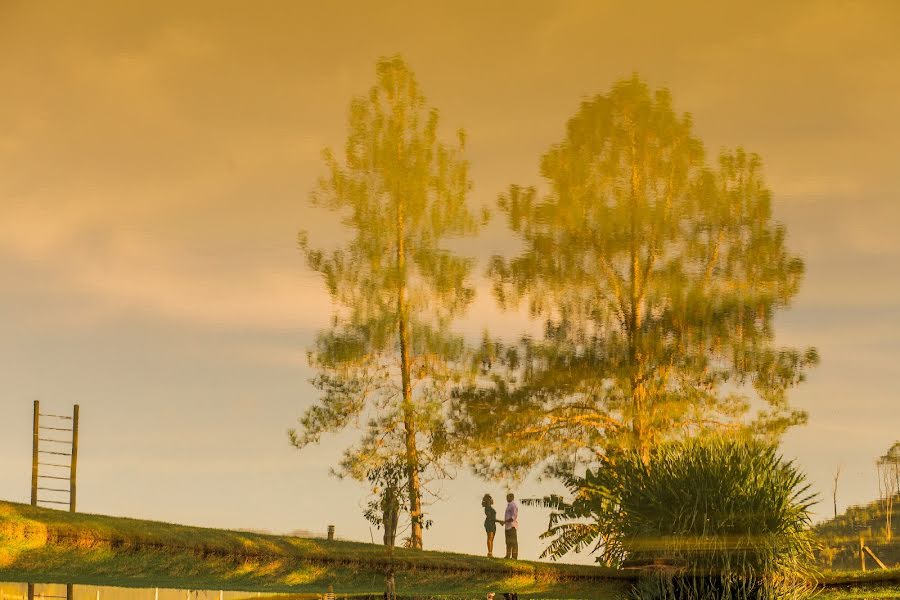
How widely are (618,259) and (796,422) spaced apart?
5.95 m

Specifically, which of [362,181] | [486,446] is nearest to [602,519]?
[486,446]

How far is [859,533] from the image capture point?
66688 mm

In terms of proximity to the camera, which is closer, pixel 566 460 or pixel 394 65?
pixel 566 460

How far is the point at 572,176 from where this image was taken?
82.8 feet

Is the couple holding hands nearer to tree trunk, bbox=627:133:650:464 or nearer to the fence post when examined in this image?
tree trunk, bbox=627:133:650:464

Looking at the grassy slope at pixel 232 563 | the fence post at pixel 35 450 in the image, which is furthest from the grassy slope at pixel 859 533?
the grassy slope at pixel 232 563

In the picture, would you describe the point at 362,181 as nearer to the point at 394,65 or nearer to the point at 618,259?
the point at 394,65

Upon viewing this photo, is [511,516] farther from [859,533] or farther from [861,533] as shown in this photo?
[859,533]

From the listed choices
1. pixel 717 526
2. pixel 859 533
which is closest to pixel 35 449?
pixel 717 526

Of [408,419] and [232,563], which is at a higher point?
[408,419]

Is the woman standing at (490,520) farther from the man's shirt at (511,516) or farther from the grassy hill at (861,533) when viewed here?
the grassy hill at (861,533)

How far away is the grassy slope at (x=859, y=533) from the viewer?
5231 centimetres

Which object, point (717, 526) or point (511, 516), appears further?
point (511, 516)

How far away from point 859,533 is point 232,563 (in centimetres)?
6499
